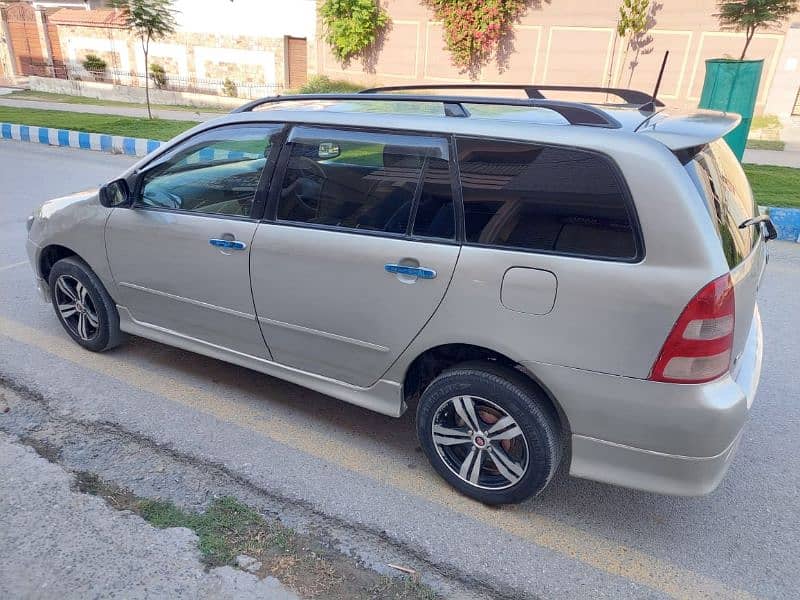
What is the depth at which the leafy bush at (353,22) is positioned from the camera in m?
20.3

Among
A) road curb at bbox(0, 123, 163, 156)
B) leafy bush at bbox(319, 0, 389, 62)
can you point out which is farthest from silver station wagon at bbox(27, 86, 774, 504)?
leafy bush at bbox(319, 0, 389, 62)

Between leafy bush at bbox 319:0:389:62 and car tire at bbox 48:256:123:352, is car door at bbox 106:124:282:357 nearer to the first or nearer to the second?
car tire at bbox 48:256:123:352

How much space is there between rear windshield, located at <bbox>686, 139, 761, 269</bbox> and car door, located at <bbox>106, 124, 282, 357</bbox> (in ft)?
6.44

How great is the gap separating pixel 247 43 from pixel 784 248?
22203 mm

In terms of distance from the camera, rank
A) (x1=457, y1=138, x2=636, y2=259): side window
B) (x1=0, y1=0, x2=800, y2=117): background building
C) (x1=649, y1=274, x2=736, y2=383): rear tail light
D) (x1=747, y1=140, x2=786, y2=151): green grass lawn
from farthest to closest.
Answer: (x1=0, y1=0, x2=800, y2=117): background building, (x1=747, y1=140, x2=786, y2=151): green grass lawn, (x1=457, y1=138, x2=636, y2=259): side window, (x1=649, y1=274, x2=736, y2=383): rear tail light

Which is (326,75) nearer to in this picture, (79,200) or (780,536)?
(79,200)

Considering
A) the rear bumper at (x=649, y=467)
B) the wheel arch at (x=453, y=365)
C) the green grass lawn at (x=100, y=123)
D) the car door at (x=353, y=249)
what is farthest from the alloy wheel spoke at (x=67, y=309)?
the green grass lawn at (x=100, y=123)

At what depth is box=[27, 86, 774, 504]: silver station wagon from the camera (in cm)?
215

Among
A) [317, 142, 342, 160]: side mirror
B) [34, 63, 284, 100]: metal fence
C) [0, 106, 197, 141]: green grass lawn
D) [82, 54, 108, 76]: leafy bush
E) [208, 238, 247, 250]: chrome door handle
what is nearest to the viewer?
[317, 142, 342, 160]: side mirror

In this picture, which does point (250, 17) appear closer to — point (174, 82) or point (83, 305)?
point (174, 82)

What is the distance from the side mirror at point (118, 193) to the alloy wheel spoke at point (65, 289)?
783 millimetres

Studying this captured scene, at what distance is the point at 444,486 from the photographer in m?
2.80

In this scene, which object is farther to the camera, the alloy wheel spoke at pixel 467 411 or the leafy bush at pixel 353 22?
the leafy bush at pixel 353 22

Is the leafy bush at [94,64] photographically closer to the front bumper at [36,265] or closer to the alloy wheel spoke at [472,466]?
the front bumper at [36,265]
